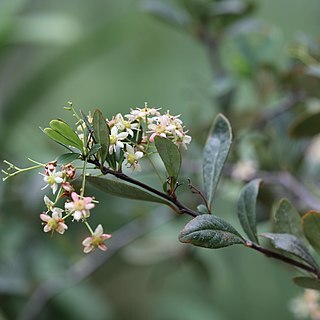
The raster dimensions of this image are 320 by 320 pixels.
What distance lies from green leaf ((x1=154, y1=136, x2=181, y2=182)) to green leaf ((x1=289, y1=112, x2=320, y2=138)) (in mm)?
245

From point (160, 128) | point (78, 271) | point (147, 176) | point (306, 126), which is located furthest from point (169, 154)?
point (78, 271)

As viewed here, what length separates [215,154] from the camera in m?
0.47

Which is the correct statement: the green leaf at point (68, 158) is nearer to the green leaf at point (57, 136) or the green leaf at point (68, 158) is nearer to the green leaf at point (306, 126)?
the green leaf at point (57, 136)

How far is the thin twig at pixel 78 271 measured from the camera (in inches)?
34.7

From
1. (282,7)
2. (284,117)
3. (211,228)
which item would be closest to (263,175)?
(284,117)

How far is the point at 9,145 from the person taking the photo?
1.17 metres

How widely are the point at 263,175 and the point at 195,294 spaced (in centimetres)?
62

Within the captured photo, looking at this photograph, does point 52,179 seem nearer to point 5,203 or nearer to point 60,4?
point 5,203

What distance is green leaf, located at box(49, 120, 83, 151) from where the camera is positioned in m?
0.39

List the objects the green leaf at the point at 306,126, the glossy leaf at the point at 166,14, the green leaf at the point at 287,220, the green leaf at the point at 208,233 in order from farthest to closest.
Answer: the glossy leaf at the point at 166,14, the green leaf at the point at 306,126, the green leaf at the point at 287,220, the green leaf at the point at 208,233

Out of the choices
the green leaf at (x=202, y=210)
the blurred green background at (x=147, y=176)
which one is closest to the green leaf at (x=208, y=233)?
the green leaf at (x=202, y=210)

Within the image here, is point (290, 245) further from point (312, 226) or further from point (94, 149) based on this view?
point (94, 149)

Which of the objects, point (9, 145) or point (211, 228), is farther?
point (9, 145)

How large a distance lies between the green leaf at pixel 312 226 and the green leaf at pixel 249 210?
0.13 feet
